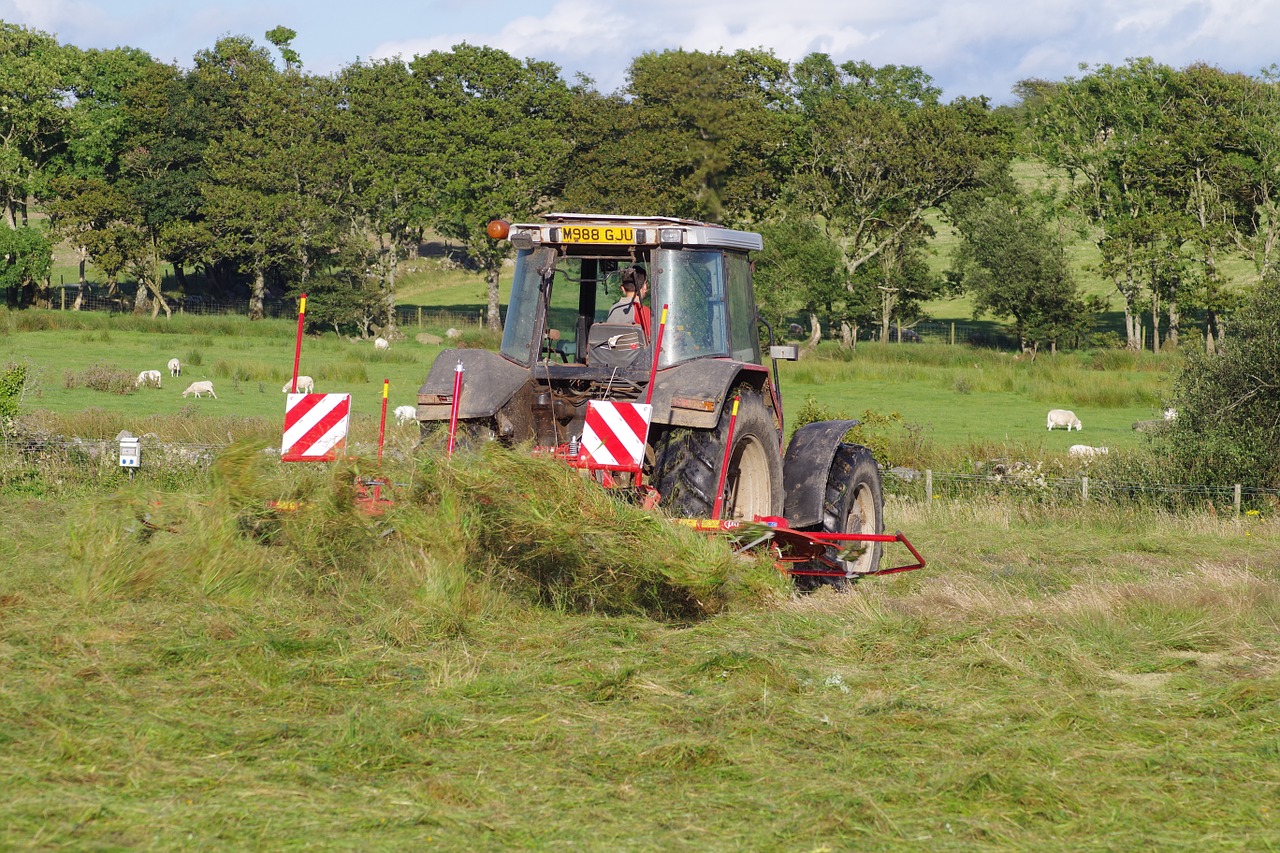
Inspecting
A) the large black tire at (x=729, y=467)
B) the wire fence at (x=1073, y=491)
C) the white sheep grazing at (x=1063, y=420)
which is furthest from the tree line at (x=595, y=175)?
the large black tire at (x=729, y=467)

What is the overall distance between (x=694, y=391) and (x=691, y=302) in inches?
38.4

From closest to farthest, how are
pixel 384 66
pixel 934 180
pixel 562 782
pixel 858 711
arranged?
pixel 562 782
pixel 858 711
pixel 934 180
pixel 384 66

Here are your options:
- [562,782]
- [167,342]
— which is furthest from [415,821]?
[167,342]

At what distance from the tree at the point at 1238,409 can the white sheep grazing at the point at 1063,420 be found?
10.1 meters

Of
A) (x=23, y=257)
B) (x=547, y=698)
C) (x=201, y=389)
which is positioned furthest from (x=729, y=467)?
(x=23, y=257)

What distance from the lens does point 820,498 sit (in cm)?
926

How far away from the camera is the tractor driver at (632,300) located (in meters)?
9.08

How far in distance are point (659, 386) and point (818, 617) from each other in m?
1.68

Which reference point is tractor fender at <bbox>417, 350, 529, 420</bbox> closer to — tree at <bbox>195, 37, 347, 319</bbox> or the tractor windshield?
the tractor windshield

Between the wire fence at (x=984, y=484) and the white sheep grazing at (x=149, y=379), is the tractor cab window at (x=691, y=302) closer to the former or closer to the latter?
the wire fence at (x=984, y=484)

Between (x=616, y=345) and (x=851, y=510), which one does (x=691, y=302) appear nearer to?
(x=616, y=345)

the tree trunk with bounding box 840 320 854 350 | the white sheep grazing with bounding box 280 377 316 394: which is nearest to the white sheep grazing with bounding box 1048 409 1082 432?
the white sheep grazing with bounding box 280 377 316 394

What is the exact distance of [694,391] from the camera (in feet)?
26.8

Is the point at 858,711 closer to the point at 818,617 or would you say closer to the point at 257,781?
the point at 818,617
